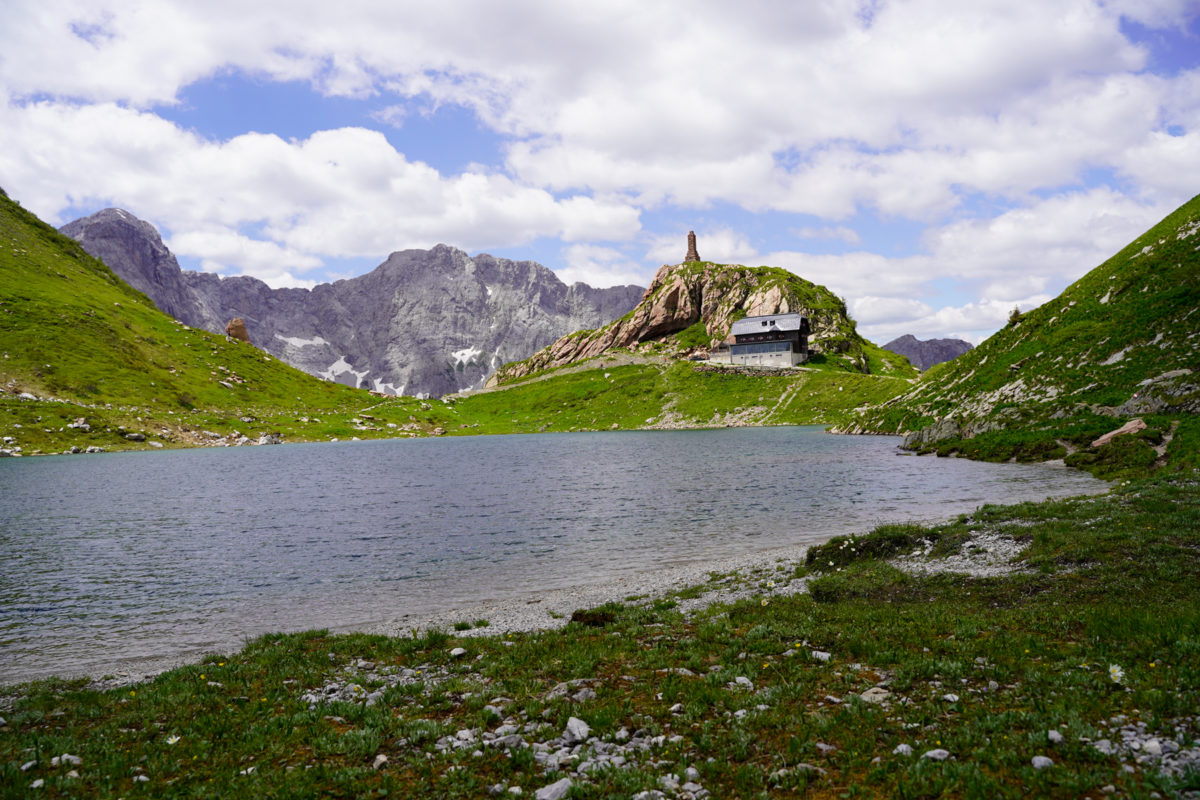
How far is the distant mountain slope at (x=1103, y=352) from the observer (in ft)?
177

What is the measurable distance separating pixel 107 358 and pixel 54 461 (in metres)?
84.8

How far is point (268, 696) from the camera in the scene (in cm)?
1540

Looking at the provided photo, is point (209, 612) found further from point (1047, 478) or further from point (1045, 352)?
point (1045, 352)

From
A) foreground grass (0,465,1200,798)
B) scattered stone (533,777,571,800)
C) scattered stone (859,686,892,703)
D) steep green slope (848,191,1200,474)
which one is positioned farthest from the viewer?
steep green slope (848,191,1200,474)

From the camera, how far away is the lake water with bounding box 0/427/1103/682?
87.6 feet

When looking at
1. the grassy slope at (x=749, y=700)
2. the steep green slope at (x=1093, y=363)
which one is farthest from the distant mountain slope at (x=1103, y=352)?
the grassy slope at (x=749, y=700)

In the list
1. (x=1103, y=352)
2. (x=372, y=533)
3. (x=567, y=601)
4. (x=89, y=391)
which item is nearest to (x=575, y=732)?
Result: (x=567, y=601)

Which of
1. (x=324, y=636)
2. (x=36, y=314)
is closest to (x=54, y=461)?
(x=36, y=314)

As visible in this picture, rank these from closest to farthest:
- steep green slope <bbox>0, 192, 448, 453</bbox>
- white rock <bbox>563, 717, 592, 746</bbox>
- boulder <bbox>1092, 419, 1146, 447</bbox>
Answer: white rock <bbox>563, 717, 592, 746</bbox> → boulder <bbox>1092, 419, 1146, 447</bbox> → steep green slope <bbox>0, 192, 448, 453</bbox>

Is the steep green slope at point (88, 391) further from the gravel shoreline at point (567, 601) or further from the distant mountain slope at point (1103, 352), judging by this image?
the distant mountain slope at point (1103, 352)

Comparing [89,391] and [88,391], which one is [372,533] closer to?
[88,391]

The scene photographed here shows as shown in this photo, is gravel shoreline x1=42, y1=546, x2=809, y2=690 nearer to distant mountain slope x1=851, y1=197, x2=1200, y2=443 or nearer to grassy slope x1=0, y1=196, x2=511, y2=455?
distant mountain slope x1=851, y1=197, x2=1200, y2=443

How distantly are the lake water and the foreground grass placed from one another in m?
7.87

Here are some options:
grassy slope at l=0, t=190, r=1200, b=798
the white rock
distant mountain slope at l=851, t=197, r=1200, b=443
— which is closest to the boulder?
distant mountain slope at l=851, t=197, r=1200, b=443
